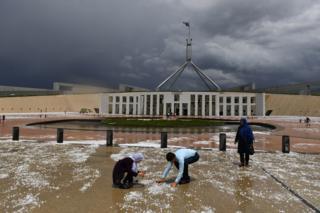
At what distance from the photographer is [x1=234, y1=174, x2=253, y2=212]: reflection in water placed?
5551 mm

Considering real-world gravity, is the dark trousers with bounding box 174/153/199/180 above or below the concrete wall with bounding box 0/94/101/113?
below

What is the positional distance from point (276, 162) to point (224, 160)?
72.3 inches

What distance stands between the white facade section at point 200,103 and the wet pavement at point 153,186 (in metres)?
51.5

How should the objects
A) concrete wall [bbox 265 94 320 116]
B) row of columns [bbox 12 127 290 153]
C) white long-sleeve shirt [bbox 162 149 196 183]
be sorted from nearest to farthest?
white long-sleeve shirt [bbox 162 149 196 183], row of columns [bbox 12 127 290 153], concrete wall [bbox 265 94 320 116]

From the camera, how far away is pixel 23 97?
8406 cm

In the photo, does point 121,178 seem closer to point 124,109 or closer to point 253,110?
point 253,110

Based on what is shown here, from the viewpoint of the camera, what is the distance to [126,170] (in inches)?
250

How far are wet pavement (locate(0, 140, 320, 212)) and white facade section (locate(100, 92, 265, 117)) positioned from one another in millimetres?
51515

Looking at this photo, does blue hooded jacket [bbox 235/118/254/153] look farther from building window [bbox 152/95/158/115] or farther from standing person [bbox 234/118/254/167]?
building window [bbox 152/95/158/115]

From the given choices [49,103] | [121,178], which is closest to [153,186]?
[121,178]

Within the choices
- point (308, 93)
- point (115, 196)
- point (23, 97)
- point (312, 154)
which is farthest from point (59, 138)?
point (308, 93)

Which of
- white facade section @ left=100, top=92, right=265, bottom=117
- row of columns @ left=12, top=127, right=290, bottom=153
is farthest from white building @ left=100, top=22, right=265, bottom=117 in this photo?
row of columns @ left=12, top=127, right=290, bottom=153

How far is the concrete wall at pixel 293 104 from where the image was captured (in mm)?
72000

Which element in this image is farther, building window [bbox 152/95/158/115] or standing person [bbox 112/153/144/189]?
building window [bbox 152/95/158/115]
